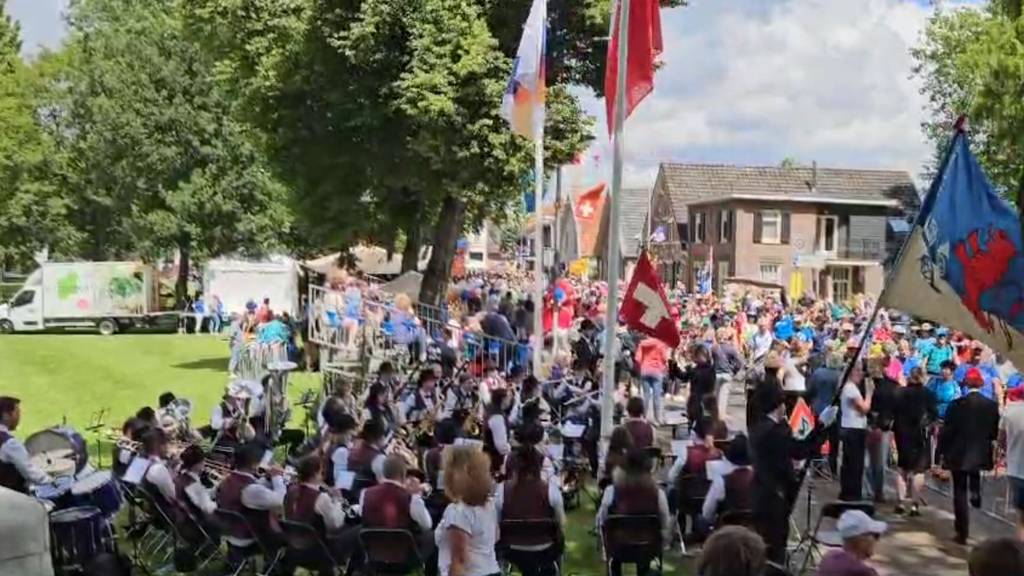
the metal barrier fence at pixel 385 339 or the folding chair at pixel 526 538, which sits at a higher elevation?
the metal barrier fence at pixel 385 339

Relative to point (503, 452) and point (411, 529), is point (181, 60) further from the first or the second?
point (411, 529)

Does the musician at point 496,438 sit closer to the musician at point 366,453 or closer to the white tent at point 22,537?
the musician at point 366,453

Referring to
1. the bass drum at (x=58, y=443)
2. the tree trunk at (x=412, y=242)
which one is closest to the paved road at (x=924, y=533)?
the bass drum at (x=58, y=443)

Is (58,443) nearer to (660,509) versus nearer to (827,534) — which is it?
(660,509)

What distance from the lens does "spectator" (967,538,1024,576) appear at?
4973 millimetres

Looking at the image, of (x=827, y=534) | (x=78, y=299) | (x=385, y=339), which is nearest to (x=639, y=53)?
(x=827, y=534)

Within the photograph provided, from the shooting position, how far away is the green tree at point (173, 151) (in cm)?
4703

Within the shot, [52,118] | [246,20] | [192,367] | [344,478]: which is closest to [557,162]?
[246,20]

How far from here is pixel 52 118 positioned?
2167 inches

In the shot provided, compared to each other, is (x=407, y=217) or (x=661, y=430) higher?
(x=407, y=217)

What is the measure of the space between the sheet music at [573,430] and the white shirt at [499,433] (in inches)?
46.4

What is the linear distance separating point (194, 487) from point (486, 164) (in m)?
15.7

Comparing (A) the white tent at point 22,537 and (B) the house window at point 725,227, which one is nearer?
(A) the white tent at point 22,537

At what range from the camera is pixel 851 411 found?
1298cm
